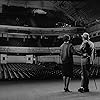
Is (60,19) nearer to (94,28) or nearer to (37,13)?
(37,13)

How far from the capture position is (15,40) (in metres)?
18.0

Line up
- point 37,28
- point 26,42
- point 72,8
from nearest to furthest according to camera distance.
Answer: point 72,8, point 37,28, point 26,42

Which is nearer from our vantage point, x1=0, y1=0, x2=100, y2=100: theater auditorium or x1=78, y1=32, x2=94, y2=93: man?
x1=78, y1=32, x2=94, y2=93: man

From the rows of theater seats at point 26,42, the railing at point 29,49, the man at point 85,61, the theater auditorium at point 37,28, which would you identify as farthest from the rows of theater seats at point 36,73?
the rows of theater seats at point 26,42

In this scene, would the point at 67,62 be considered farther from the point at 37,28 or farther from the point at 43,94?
the point at 37,28

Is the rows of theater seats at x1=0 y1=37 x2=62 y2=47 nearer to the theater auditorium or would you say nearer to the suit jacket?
the theater auditorium

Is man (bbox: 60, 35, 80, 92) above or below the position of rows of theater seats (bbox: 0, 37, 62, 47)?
below

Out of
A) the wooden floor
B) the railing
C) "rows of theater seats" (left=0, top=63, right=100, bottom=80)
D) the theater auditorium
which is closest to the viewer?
the wooden floor

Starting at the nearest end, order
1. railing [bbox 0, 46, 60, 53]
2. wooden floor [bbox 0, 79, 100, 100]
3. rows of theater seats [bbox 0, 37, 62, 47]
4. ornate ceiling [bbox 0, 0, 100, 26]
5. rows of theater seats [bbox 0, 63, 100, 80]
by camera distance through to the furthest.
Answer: wooden floor [bbox 0, 79, 100, 100] → rows of theater seats [bbox 0, 63, 100, 80] → ornate ceiling [bbox 0, 0, 100, 26] → railing [bbox 0, 46, 60, 53] → rows of theater seats [bbox 0, 37, 62, 47]

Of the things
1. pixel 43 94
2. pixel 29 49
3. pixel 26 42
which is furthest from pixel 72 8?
pixel 43 94

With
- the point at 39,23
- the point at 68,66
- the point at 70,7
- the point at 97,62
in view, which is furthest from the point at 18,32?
the point at 68,66

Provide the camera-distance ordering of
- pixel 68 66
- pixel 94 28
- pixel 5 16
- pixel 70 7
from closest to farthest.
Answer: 1. pixel 68 66
2. pixel 94 28
3. pixel 70 7
4. pixel 5 16

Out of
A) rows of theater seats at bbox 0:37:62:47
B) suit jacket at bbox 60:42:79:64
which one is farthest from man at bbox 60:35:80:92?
rows of theater seats at bbox 0:37:62:47

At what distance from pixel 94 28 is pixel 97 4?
83.7 inches
